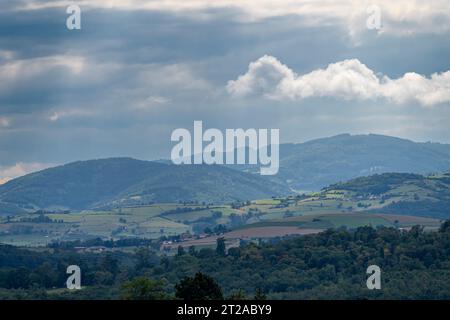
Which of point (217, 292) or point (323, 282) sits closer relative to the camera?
point (217, 292)

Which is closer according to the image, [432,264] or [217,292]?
[217,292]
